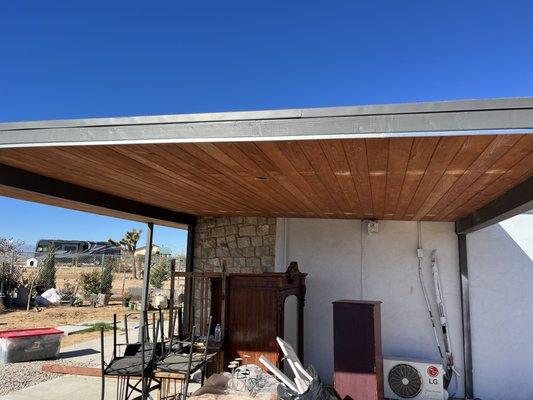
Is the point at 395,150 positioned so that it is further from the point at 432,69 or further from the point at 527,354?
the point at 432,69

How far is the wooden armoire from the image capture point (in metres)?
4.98

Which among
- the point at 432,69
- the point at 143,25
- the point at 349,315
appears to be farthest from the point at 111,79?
the point at 349,315

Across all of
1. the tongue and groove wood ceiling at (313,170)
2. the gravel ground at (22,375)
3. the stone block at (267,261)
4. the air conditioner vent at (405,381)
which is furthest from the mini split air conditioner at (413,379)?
the gravel ground at (22,375)

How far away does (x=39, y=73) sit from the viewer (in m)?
10.5

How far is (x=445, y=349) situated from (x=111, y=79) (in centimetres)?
1015

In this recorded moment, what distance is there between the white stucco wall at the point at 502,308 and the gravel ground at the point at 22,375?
596 cm

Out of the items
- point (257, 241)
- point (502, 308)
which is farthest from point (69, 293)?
point (502, 308)

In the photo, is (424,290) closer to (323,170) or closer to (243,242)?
(243,242)

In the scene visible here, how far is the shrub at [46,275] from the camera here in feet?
50.1

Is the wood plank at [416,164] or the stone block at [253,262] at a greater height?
the wood plank at [416,164]

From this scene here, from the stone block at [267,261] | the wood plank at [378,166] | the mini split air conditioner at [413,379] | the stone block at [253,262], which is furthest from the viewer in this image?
the stone block at [253,262]

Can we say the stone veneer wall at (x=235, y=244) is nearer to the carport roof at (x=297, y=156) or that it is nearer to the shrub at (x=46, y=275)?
the carport roof at (x=297, y=156)

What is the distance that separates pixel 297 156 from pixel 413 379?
3.99m

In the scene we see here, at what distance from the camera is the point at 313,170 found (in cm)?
301
